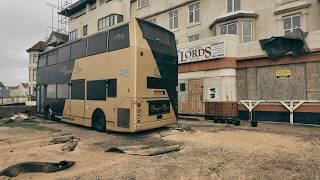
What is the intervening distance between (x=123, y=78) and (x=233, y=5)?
14.6 metres

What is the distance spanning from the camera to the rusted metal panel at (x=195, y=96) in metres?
17.8

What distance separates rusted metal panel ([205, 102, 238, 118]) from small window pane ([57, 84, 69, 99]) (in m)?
9.33

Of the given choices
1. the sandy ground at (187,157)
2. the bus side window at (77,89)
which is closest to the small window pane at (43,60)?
the bus side window at (77,89)

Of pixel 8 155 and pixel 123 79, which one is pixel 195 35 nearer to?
pixel 123 79

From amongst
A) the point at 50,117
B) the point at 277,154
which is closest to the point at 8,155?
the point at 277,154

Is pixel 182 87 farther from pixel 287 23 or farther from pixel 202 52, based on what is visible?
pixel 287 23

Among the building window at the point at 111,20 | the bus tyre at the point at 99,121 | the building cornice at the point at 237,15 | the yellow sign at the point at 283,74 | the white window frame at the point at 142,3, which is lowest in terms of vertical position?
the bus tyre at the point at 99,121

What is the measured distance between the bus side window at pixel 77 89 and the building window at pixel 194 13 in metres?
14.4

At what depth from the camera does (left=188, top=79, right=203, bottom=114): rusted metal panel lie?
58.5 ft

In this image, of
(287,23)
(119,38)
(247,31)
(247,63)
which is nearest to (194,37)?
(247,31)

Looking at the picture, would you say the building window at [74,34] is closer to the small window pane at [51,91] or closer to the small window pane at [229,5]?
the small window pane at [51,91]

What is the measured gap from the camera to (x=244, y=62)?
54.2 feet

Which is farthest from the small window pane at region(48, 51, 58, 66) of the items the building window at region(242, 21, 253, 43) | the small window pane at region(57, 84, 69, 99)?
the building window at region(242, 21, 253, 43)

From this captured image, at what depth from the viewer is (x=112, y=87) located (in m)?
11.0
